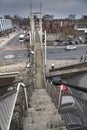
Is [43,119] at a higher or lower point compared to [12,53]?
higher

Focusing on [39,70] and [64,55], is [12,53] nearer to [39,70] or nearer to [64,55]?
[64,55]

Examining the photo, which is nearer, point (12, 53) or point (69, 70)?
Result: point (69, 70)

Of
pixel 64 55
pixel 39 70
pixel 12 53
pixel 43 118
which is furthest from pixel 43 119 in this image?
pixel 12 53

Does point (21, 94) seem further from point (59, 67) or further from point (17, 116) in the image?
point (59, 67)

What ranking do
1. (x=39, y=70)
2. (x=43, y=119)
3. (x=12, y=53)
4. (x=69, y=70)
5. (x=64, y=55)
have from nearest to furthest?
(x=43, y=119) < (x=39, y=70) < (x=69, y=70) < (x=64, y=55) < (x=12, y=53)

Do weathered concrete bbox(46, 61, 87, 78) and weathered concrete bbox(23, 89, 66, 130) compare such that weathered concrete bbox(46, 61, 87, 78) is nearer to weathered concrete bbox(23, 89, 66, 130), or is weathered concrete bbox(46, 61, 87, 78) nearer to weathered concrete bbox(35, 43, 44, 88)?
weathered concrete bbox(35, 43, 44, 88)

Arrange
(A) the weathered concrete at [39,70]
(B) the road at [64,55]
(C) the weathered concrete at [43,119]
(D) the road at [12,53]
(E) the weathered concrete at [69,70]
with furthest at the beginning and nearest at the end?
1. (D) the road at [12,53]
2. (B) the road at [64,55]
3. (E) the weathered concrete at [69,70]
4. (A) the weathered concrete at [39,70]
5. (C) the weathered concrete at [43,119]

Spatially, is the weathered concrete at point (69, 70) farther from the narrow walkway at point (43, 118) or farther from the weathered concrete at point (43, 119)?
the weathered concrete at point (43, 119)

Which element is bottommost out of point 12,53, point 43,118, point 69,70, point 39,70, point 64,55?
point 64,55

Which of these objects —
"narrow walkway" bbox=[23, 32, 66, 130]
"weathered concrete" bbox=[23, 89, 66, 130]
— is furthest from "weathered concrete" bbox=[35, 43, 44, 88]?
"weathered concrete" bbox=[23, 89, 66, 130]

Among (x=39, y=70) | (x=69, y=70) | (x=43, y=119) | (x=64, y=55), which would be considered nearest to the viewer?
(x=43, y=119)

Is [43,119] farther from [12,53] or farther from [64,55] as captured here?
[12,53]

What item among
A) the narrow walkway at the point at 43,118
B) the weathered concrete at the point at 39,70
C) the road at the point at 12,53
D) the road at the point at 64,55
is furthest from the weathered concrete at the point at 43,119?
the road at the point at 64,55

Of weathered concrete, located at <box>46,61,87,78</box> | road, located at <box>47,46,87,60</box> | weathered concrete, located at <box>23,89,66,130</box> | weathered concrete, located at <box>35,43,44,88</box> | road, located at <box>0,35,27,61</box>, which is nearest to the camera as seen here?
weathered concrete, located at <box>23,89,66,130</box>
